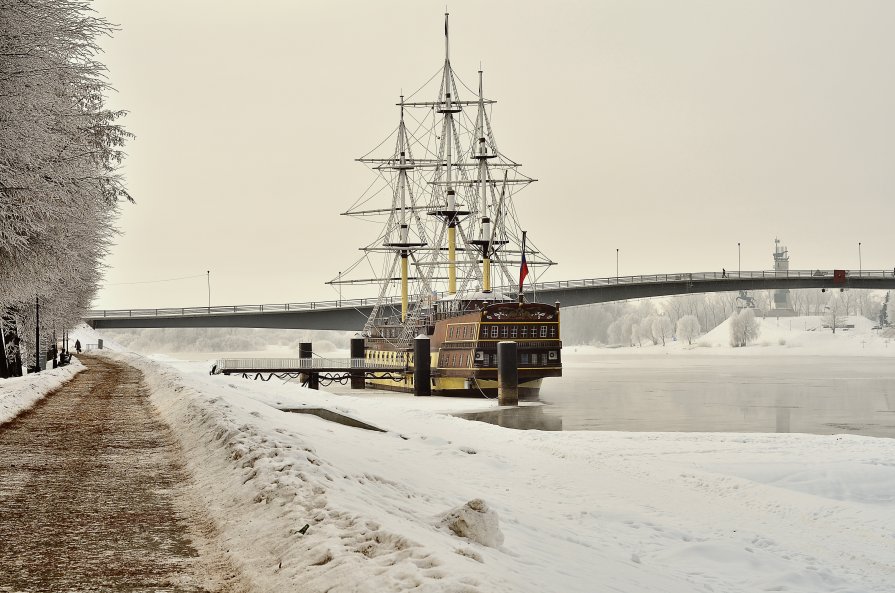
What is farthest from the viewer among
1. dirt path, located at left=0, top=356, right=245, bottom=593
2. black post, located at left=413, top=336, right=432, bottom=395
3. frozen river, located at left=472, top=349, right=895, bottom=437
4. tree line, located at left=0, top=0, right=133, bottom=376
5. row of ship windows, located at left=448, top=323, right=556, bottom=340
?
row of ship windows, located at left=448, top=323, right=556, bottom=340

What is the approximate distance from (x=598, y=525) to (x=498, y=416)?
33.9 meters

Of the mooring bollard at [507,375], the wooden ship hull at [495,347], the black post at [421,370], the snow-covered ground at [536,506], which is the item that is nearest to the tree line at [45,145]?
the snow-covered ground at [536,506]

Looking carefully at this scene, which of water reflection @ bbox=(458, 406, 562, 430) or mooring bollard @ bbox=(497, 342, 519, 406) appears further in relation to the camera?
mooring bollard @ bbox=(497, 342, 519, 406)

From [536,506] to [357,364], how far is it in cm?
6088

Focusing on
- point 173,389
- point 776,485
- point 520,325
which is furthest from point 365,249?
point 776,485

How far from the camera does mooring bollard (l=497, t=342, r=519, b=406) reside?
58.4 meters

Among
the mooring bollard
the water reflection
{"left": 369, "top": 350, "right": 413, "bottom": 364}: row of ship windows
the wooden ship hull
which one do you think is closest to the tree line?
the water reflection

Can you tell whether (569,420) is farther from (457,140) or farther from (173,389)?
(457,140)

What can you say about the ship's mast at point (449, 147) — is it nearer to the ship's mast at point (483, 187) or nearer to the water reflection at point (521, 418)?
the ship's mast at point (483, 187)

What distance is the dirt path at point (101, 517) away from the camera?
27.0ft

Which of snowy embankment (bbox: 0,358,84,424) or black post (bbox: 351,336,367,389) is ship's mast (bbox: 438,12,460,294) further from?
snowy embankment (bbox: 0,358,84,424)

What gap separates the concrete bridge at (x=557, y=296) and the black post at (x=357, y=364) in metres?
→ 4.77

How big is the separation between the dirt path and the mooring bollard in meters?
39.2

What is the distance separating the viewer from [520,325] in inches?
2633
